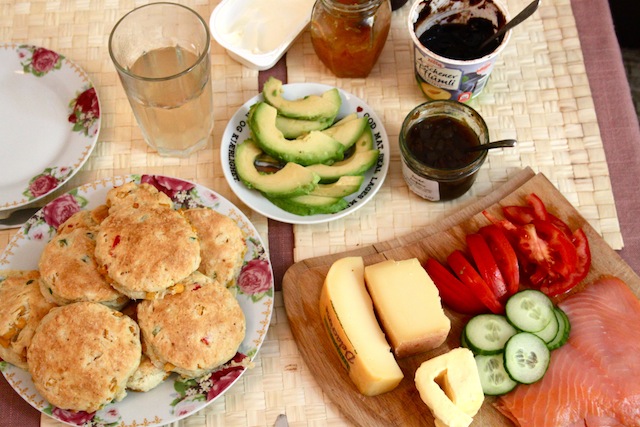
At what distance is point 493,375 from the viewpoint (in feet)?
5.68

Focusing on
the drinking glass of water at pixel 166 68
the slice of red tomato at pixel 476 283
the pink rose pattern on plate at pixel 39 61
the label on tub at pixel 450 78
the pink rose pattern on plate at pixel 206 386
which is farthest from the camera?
the pink rose pattern on plate at pixel 39 61

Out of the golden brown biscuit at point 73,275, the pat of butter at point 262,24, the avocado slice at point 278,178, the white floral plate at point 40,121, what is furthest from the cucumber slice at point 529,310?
the white floral plate at point 40,121

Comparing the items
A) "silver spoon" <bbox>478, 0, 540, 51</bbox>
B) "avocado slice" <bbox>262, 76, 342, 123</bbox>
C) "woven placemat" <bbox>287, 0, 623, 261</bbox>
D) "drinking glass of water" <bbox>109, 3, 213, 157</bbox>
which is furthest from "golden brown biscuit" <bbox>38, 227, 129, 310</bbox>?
"silver spoon" <bbox>478, 0, 540, 51</bbox>

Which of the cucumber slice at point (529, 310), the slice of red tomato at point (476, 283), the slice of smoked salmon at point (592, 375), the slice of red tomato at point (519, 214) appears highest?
the slice of red tomato at point (519, 214)

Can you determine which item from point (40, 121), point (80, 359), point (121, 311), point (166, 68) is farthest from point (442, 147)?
point (40, 121)

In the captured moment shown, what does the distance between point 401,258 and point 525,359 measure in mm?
425

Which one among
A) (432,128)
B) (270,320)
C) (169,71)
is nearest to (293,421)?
(270,320)

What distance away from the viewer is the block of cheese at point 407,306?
1.72 meters

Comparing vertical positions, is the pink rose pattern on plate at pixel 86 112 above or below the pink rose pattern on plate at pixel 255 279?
above

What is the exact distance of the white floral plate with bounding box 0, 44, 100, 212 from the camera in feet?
6.56

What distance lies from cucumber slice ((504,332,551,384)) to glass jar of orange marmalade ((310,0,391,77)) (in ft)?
3.16

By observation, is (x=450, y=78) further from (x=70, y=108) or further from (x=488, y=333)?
(x=70, y=108)

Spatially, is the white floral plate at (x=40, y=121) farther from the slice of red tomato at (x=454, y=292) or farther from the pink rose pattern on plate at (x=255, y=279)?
the slice of red tomato at (x=454, y=292)

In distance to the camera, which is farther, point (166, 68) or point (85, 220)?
point (166, 68)
